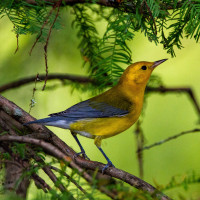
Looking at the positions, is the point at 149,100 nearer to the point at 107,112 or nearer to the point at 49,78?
the point at 107,112

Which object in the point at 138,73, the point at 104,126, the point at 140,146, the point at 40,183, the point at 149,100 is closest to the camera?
the point at 40,183

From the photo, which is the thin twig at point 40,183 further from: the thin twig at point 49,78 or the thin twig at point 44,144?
the thin twig at point 49,78

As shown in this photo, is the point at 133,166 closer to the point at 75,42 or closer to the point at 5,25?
the point at 75,42

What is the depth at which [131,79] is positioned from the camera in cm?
387

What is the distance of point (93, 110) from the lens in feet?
11.5

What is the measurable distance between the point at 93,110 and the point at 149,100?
3.38ft

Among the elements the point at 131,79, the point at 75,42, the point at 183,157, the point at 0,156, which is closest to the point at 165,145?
the point at 183,157

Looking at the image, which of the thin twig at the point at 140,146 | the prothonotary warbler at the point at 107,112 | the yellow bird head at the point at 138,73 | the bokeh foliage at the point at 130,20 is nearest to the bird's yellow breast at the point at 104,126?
the prothonotary warbler at the point at 107,112

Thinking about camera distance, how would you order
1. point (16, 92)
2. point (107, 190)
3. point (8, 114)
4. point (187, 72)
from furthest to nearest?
1. point (187, 72)
2. point (16, 92)
3. point (8, 114)
4. point (107, 190)

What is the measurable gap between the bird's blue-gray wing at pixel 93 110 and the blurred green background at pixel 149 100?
199 mm

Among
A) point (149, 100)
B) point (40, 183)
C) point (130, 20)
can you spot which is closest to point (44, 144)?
point (40, 183)

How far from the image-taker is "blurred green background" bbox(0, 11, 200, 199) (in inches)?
148

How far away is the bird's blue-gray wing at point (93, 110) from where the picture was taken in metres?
3.39

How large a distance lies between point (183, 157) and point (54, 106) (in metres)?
1.36
